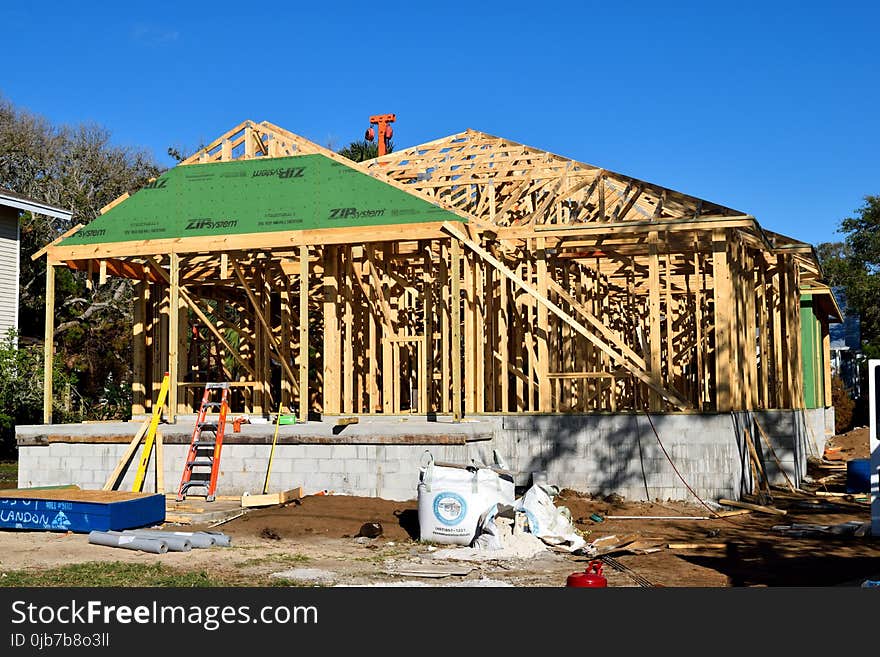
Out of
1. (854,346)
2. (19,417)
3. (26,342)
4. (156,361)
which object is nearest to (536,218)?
(156,361)

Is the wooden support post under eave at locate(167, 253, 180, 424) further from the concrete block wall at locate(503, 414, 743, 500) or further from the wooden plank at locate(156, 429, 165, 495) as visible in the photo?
the concrete block wall at locate(503, 414, 743, 500)

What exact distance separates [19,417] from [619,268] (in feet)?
51.2

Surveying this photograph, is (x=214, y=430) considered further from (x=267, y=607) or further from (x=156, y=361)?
(x=267, y=607)

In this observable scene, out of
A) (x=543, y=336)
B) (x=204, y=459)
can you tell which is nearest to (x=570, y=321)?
(x=543, y=336)

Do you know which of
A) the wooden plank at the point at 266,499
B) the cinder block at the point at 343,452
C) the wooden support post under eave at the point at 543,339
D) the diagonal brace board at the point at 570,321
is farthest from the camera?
the wooden support post under eave at the point at 543,339

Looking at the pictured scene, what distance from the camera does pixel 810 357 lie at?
2780cm

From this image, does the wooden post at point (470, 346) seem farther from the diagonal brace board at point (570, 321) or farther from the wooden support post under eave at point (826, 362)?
the wooden support post under eave at point (826, 362)

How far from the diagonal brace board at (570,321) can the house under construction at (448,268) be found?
1.3 inches

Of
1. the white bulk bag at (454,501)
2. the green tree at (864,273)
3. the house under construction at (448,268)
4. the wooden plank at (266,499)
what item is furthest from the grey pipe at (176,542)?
the green tree at (864,273)

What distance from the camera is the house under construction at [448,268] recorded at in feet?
50.8

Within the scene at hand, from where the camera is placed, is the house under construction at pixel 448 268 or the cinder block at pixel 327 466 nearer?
the cinder block at pixel 327 466

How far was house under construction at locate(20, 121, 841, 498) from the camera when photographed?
15484mm

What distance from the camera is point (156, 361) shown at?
20156mm

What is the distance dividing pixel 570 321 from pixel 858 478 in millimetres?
5888
